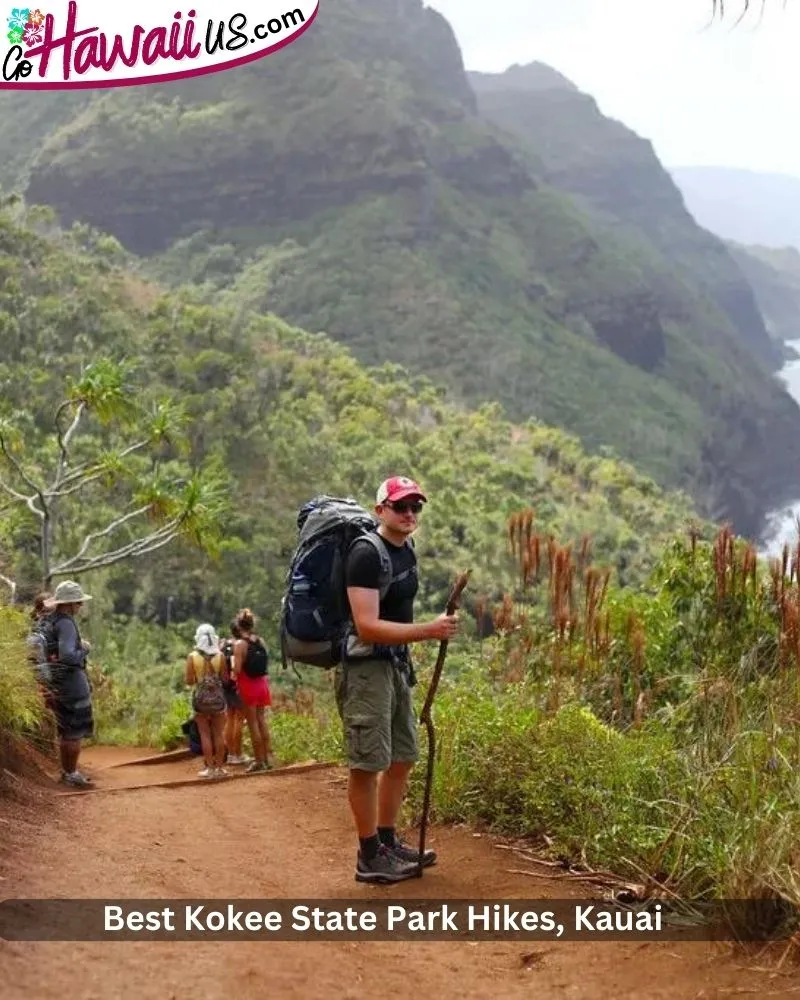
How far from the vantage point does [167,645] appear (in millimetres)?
25266

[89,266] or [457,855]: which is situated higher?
[89,266]

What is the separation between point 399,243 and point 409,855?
90931 mm

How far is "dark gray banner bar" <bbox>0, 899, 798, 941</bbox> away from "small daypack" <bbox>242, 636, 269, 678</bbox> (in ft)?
14.6


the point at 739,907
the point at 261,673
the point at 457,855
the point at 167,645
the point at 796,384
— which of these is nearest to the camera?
the point at 739,907

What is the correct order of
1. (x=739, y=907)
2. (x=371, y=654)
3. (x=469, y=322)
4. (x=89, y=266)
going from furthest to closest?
(x=469, y=322) → (x=89, y=266) → (x=371, y=654) → (x=739, y=907)

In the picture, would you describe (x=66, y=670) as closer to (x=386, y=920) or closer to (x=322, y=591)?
(x=322, y=591)

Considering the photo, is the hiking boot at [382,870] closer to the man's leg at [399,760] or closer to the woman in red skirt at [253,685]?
the man's leg at [399,760]

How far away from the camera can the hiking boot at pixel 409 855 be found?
13.1 ft

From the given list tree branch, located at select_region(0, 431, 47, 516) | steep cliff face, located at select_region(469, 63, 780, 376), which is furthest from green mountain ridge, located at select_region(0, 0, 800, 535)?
tree branch, located at select_region(0, 431, 47, 516)

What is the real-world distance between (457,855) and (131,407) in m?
8.74

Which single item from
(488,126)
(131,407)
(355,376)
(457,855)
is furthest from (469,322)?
(457,855)

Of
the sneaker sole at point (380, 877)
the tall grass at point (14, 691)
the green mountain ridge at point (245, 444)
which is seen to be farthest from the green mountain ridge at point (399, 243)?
the sneaker sole at point (380, 877)

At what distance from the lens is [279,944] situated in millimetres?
3191

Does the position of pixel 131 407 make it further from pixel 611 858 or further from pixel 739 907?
pixel 739 907
